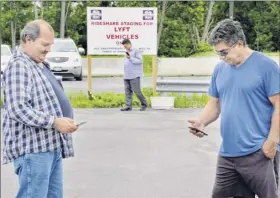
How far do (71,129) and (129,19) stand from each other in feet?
37.2

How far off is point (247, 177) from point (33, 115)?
161 cm

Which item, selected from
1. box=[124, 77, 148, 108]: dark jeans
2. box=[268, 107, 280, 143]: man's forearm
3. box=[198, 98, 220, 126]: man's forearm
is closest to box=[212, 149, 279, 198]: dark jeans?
box=[268, 107, 280, 143]: man's forearm

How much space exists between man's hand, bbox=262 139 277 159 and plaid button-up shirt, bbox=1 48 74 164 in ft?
4.77

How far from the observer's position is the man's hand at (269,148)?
3.98 metres

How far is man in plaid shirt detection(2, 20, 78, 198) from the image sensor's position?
369cm

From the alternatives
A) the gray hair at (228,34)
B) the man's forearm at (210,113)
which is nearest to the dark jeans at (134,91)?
the man's forearm at (210,113)

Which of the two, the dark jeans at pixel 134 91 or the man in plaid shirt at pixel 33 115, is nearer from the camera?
the man in plaid shirt at pixel 33 115

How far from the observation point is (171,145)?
28.9ft

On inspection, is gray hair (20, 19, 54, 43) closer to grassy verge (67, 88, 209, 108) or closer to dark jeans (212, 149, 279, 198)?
dark jeans (212, 149, 279, 198)

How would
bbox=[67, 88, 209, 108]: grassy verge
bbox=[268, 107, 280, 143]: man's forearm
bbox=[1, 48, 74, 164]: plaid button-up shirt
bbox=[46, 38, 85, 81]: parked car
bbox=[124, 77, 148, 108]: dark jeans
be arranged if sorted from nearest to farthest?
bbox=[1, 48, 74, 164]: plaid button-up shirt → bbox=[268, 107, 280, 143]: man's forearm → bbox=[124, 77, 148, 108]: dark jeans → bbox=[67, 88, 209, 108]: grassy verge → bbox=[46, 38, 85, 81]: parked car

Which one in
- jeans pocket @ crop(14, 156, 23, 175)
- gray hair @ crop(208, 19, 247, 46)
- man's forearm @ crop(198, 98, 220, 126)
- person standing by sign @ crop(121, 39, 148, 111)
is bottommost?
person standing by sign @ crop(121, 39, 148, 111)

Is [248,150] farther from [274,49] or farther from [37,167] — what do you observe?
[274,49]

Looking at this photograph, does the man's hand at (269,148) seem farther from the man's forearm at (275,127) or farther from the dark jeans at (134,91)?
the dark jeans at (134,91)

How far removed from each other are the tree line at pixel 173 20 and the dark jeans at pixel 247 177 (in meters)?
22.9
